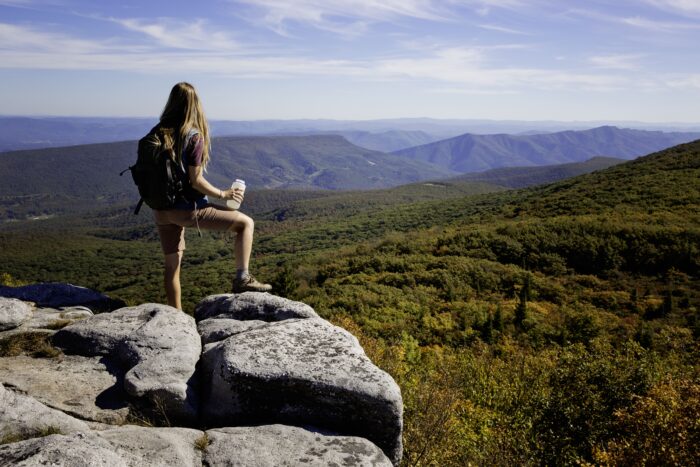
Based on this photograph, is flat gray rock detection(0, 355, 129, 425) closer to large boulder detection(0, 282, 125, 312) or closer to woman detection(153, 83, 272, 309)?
woman detection(153, 83, 272, 309)

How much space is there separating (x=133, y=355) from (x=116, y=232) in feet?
616

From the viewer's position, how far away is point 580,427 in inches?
431

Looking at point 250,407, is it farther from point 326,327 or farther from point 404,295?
point 404,295

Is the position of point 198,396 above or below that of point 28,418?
below

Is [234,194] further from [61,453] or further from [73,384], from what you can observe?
[61,453]

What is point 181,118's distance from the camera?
5824 millimetres

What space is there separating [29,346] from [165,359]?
186 centimetres

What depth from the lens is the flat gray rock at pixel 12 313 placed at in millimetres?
6004

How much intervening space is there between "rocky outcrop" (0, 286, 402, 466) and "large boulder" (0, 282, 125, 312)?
1.57 metres

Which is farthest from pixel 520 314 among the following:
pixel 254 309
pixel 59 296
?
pixel 59 296

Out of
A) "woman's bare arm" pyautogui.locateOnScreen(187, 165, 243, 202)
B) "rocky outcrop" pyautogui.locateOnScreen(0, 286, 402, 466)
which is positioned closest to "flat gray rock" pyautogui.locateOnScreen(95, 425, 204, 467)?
"rocky outcrop" pyautogui.locateOnScreen(0, 286, 402, 466)

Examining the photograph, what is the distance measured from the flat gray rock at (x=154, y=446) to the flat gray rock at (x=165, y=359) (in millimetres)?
516

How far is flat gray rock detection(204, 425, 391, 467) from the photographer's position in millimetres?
3869

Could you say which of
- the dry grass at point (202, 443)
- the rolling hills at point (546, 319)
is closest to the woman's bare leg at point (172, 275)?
the dry grass at point (202, 443)
